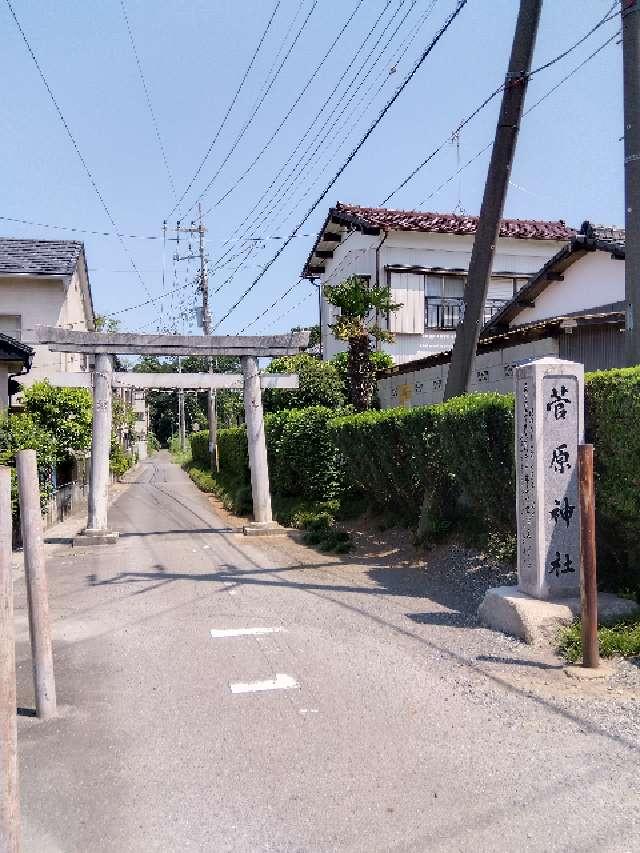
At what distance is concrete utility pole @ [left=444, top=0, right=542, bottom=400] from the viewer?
939 cm

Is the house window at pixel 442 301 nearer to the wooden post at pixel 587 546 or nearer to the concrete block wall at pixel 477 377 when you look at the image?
the concrete block wall at pixel 477 377

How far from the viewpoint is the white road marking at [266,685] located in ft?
18.6

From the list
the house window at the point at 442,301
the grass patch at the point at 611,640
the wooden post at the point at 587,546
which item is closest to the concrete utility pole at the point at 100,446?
the grass patch at the point at 611,640

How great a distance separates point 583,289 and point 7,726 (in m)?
14.4

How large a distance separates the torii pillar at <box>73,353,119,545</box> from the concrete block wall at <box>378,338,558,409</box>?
5.88 metres

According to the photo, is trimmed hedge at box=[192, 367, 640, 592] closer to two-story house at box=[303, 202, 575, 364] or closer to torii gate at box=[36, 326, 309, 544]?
torii gate at box=[36, 326, 309, 544]

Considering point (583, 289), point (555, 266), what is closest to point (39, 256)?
point (555, 266)

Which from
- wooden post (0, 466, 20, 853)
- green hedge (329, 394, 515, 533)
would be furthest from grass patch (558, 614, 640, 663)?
wooden post (0, 466, 20, 853)

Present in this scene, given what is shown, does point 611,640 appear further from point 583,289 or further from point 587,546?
point 583,289

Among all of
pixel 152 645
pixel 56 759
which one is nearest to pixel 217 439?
pixel 152 645

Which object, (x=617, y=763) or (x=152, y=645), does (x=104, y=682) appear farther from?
(x=617, y=763)

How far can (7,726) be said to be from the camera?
3.12 metres

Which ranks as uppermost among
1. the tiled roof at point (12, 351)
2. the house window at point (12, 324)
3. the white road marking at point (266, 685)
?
the house window at point (12, 324)

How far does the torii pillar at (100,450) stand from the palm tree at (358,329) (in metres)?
5.08
